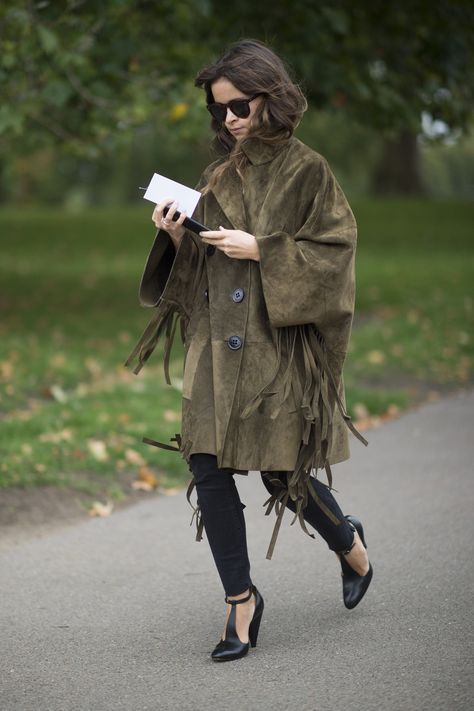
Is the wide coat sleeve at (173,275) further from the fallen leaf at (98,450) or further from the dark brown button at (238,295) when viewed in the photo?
the fallen leaf at (98,450)

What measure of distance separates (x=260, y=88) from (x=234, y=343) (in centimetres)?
86

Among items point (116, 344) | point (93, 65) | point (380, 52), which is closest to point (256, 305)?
point (93, 65)

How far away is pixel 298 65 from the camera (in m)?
11.0

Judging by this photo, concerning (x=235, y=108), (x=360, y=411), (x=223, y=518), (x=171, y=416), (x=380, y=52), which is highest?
(x=380, y=52)

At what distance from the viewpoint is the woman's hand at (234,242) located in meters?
3.68

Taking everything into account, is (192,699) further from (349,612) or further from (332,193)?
(332,193)

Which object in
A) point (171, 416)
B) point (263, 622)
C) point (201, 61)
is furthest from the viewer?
point (201, 61)

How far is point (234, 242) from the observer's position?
3.69m

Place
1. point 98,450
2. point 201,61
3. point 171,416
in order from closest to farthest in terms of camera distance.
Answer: point 98,450, point 171,416, point 201,61

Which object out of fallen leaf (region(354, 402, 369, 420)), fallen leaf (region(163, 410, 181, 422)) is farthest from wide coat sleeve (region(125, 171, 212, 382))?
fallen leaf (region(354, 402, 369, 420))

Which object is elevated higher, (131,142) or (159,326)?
(131,142)

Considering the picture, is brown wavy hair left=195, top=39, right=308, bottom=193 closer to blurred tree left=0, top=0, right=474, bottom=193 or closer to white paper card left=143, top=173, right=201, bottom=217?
white paper card left=143, top=173, right=201, bottom=217

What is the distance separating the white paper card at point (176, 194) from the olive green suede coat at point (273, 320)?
0.64 ft

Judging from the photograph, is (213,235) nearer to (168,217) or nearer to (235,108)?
(168,217)
